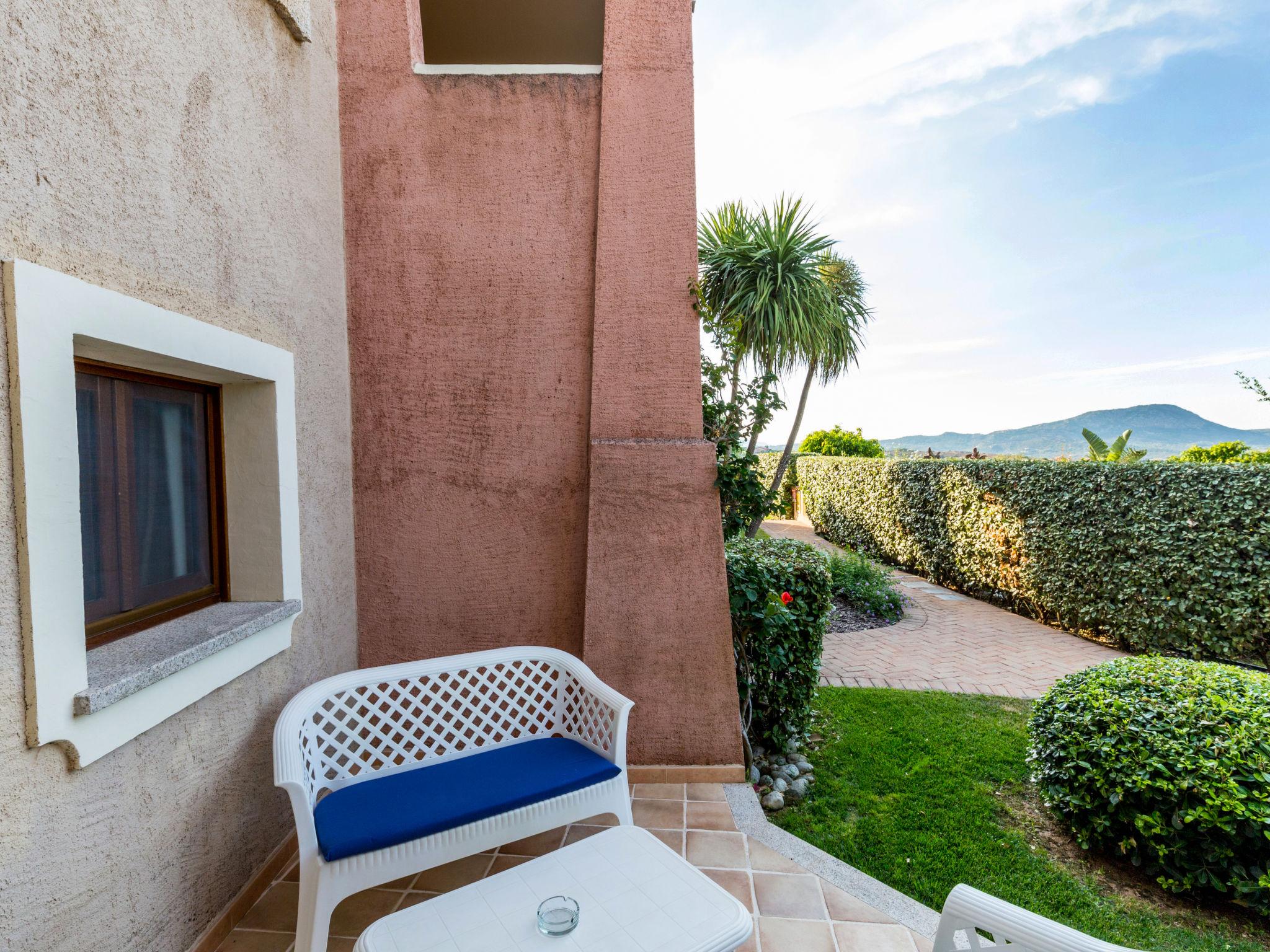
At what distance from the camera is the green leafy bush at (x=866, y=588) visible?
7215mm

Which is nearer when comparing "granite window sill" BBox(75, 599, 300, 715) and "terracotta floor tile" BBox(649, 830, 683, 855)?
"granite window sill" BBox(75, 599, 300, 715)

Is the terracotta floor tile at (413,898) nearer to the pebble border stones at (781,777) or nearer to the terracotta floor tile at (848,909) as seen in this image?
the terracotta floor tile at (848,909)

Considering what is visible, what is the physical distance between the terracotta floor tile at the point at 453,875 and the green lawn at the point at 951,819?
61.1 inches

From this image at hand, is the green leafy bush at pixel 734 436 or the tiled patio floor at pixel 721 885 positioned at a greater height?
the green leafy bush at pixel 734 436

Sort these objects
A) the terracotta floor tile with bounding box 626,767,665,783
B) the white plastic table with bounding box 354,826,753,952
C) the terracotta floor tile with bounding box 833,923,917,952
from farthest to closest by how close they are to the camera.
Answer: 1. the terracotta floor tile with bounding box 626,767,665,783
2. the terracotta floor tile with bounding box 833,923,917,952
3. the white plastic table with bounding box 354,826,753,952

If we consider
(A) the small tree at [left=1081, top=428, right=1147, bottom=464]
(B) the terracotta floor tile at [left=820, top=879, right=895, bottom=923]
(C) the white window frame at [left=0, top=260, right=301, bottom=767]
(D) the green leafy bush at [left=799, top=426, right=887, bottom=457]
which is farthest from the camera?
(D) the green leafy bush at [left=799, top=426, right=887, bottom=457]

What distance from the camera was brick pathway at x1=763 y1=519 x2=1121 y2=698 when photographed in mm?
5215

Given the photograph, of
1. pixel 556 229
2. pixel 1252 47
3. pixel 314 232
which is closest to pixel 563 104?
pixel 556 229

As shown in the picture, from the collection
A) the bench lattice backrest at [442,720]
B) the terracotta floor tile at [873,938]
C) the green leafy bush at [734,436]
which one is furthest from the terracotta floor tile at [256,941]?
the green leafy bush at [734,436]

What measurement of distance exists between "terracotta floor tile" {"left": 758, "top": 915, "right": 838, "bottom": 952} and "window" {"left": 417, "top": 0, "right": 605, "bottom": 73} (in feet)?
15.2

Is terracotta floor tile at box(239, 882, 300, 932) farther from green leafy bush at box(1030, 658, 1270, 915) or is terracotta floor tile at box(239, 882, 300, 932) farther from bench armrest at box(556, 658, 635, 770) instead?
green leafy bush at box(1030, 658, 1270, 915)

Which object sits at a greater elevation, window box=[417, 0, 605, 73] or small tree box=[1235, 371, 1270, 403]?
window box=[417, 0, 605, 73]

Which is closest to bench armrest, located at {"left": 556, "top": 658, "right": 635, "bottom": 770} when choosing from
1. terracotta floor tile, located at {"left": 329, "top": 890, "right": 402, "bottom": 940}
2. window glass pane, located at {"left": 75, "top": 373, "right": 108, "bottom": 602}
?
terracotta floor tile, located at {"left": 329, "top": 890, "right": 402, "bottom": 940}

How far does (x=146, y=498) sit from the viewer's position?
6.70ft
